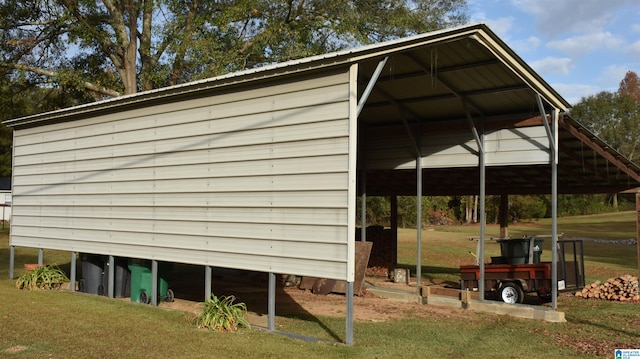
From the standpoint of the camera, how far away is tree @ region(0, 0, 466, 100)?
21562mm

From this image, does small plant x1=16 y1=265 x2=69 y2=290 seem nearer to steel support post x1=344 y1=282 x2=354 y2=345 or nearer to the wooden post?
steel support post x1=344 y1=282 x2=354 y2=345

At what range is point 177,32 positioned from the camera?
2244 cm

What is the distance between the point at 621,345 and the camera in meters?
8.45

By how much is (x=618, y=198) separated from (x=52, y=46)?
209 feet

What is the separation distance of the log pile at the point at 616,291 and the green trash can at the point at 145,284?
31.1 ft

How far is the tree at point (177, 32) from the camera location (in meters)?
21.6

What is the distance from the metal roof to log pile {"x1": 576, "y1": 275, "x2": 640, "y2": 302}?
218 centimetres

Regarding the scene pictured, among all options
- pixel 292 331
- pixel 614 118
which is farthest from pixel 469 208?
pixel 292 331

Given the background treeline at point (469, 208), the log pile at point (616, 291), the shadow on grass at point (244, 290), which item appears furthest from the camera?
the background treeline at point (469, 208)

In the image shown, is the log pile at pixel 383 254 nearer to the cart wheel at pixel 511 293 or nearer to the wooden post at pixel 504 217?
the wooden post at pixel 504 217

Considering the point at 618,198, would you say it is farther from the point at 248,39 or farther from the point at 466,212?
the point at 248,39

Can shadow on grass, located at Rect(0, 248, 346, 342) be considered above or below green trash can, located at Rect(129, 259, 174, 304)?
below

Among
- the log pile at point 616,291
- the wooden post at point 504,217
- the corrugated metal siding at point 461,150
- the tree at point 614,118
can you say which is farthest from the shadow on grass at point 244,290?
the tree at point 614,118

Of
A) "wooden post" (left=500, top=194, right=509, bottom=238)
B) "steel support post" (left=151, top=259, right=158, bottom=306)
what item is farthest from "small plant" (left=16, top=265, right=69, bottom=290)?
"wooden post" (left=500, top=194, right=509, bottom=238)
